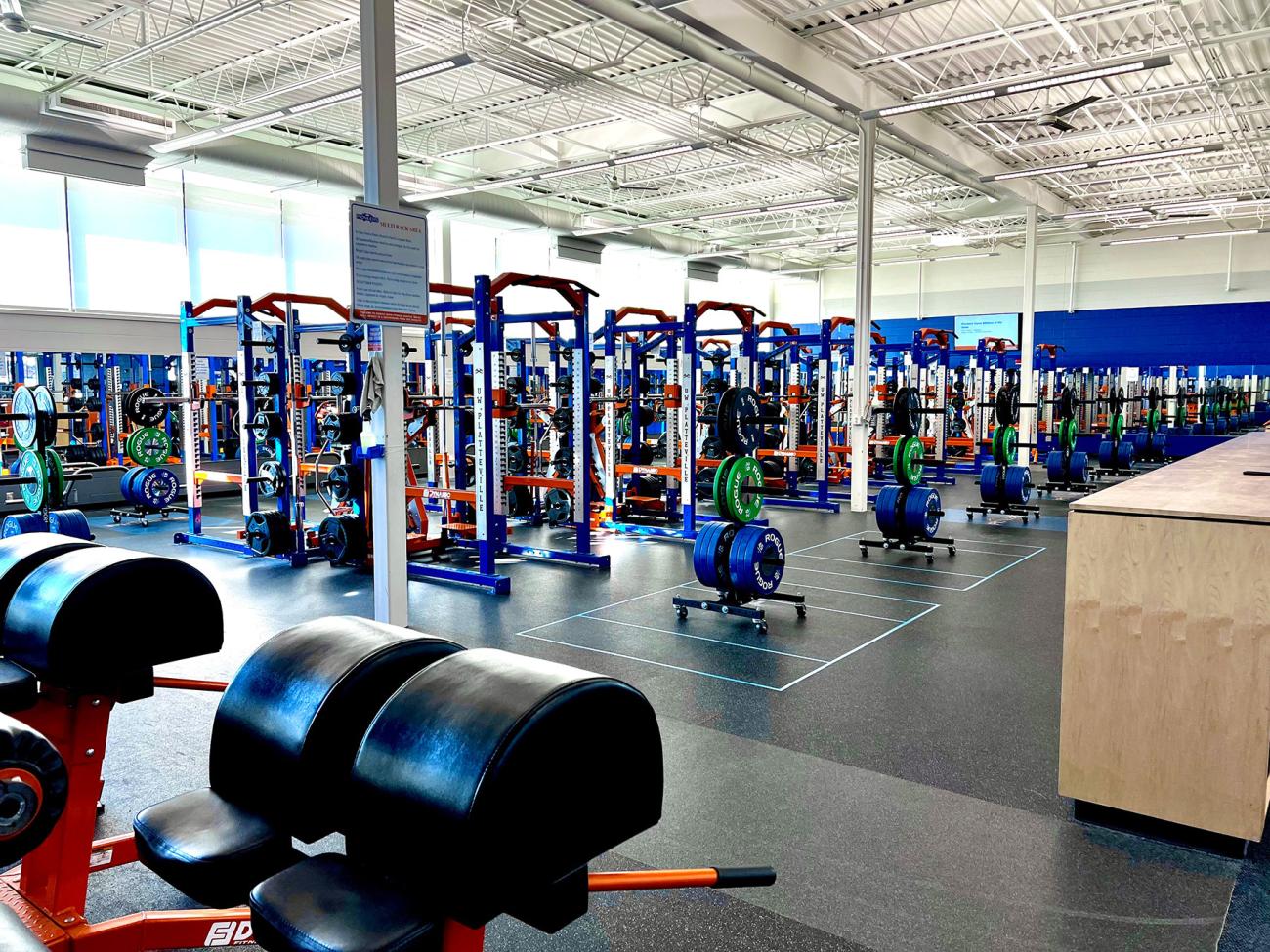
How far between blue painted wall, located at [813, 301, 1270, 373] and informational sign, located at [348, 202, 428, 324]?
53.4 feet

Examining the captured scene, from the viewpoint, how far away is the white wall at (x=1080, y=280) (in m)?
17.0

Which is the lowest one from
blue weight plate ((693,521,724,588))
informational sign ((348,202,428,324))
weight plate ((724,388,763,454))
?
blue weight plate ((693,521,724,588))

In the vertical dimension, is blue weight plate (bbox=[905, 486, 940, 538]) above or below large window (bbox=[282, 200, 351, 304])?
below

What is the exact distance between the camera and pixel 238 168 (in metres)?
10.3

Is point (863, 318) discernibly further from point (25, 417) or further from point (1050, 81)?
point (25, 417)

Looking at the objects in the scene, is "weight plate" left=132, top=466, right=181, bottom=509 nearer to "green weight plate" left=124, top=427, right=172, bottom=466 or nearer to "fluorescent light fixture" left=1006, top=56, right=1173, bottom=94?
"green weight plate" left=124, top=427, right=172, bottom=466

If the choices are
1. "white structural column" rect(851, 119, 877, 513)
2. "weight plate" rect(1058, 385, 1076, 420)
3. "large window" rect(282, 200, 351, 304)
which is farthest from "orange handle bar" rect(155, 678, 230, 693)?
"large window" rect(282, 200, 351, 304)

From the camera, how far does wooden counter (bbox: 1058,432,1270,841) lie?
8.42 feet

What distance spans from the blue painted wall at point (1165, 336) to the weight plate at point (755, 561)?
1422 centimetres

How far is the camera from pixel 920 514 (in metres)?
7.59

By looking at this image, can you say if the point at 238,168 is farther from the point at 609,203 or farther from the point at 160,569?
the point at 160,569

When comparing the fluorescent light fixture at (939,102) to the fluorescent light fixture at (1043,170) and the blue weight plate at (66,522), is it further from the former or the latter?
the blue weight plate at (66,522)

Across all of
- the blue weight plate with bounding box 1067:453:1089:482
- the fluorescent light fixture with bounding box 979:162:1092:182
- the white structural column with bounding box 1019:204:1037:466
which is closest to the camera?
the fluorescent light fixture with bounding box 979:162:1092:182

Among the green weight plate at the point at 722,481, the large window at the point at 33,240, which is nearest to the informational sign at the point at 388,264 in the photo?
the green weight plate at the point at 722,481
